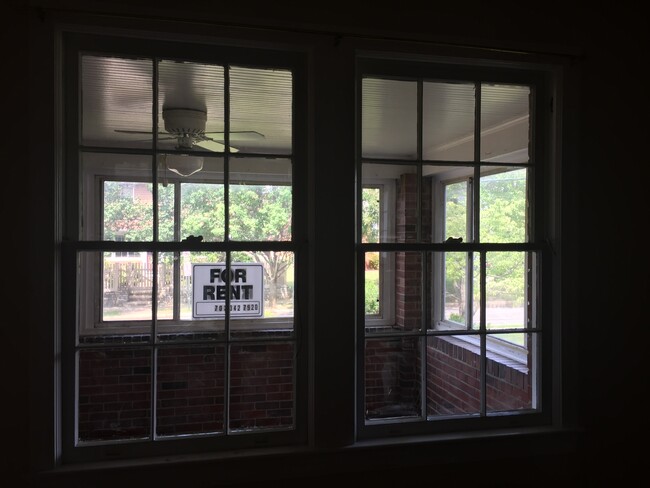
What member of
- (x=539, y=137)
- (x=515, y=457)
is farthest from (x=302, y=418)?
(x=539, y=137)

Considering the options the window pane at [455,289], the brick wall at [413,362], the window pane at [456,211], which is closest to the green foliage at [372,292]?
the brick wall at [413,362]

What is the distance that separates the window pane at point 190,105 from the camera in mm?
1999

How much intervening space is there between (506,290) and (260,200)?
1211 millimetres

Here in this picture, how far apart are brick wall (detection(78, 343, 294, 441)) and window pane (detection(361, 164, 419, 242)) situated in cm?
63

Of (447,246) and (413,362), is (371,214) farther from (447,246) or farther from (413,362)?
(413,362)

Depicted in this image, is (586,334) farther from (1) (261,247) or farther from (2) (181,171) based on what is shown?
(2) (181,171)

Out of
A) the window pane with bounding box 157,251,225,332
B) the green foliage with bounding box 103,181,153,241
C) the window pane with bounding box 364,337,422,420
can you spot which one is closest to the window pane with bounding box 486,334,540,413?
the window pane with bounding box 364,337,422,420

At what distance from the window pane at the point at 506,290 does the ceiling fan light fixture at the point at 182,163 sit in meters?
1.34

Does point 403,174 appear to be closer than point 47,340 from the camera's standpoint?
No

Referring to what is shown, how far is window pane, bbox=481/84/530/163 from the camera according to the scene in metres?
2.29

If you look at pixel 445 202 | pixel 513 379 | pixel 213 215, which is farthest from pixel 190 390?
pixel 513 379

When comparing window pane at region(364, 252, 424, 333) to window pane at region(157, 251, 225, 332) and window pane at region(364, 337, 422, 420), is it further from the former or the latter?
window pane at region(157, 251, 225, 332)

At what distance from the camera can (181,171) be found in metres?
2.01

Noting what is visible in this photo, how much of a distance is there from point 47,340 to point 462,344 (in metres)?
1.69
